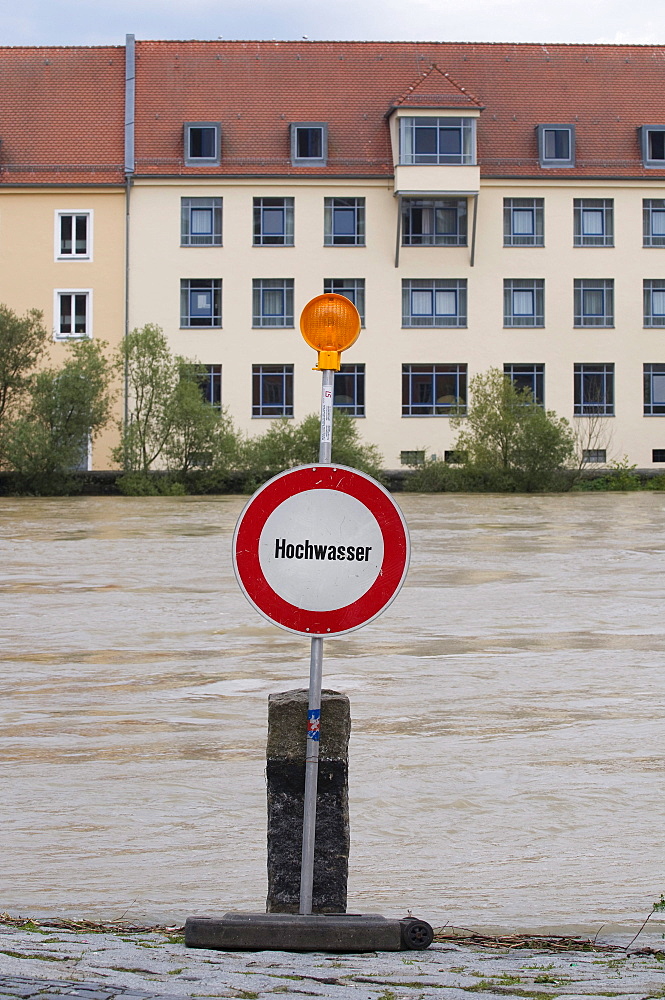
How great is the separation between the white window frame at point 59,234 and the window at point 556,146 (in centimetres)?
1740

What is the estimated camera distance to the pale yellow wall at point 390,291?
53.8 metres

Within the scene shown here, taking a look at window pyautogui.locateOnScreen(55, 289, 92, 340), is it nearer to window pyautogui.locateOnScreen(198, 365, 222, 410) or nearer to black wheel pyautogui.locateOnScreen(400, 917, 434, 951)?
window pyautogui.locateOnScreen(198, 365, 222, 410)

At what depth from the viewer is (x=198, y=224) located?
2122 inches

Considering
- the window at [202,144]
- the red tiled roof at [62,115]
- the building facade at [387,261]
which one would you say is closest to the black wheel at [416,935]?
the building facade at [387,261]

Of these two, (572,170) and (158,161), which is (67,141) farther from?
(572,170)

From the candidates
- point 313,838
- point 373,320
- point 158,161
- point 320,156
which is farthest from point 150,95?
point 313,838

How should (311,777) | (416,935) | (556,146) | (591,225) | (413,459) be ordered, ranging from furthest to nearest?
(556,146), (591,225), (413,459), (311,777), (416,935)

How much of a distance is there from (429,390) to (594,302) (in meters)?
7.25

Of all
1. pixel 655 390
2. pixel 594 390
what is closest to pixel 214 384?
pixel 594 390

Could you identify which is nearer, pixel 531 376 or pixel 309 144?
pixel 531 376

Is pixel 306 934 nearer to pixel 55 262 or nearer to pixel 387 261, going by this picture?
pixel 387 261

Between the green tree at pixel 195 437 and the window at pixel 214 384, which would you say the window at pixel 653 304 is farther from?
the green tree at pixel 195 437

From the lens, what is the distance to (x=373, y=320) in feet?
177

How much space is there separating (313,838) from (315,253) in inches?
1954
